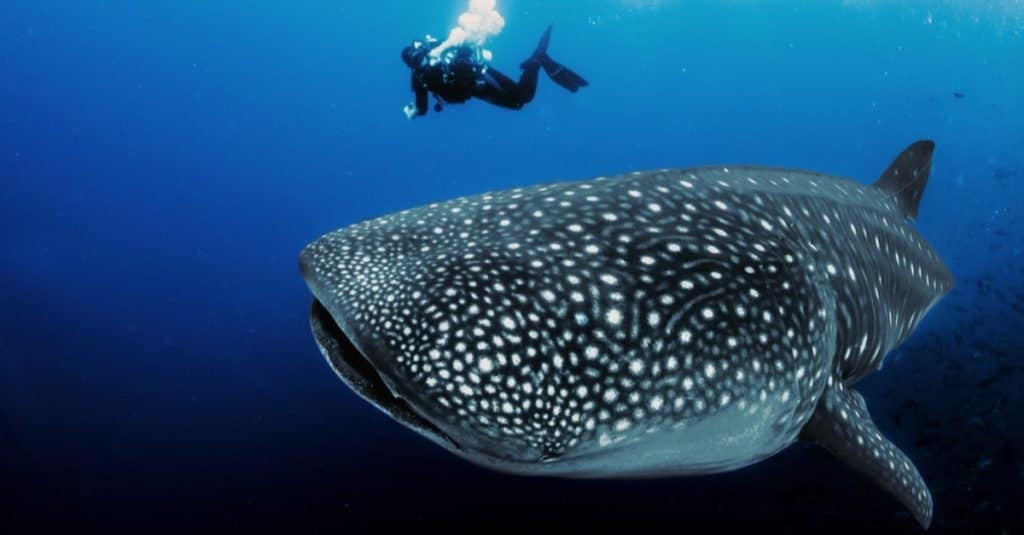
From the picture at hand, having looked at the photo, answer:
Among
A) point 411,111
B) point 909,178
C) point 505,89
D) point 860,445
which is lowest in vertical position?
point 411,111

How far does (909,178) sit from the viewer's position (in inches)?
189

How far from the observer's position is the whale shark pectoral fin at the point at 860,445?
286 cm

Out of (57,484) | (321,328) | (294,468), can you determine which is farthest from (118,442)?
(321,328)

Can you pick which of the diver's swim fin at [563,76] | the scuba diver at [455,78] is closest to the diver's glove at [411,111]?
the scuba diver at [455,78]

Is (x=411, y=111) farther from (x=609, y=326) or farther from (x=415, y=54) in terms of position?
(x=609, y=326)

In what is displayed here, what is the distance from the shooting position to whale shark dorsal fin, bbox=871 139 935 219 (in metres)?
4.71

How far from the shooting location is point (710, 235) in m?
2.58

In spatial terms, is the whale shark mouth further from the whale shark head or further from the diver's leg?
the diver's leg

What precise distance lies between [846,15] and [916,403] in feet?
69.0

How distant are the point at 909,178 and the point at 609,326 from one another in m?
3.80

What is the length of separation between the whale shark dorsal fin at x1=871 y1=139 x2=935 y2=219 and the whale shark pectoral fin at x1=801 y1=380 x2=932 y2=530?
7.09ft

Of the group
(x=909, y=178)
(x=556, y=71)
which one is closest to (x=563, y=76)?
(x=556, y=71)

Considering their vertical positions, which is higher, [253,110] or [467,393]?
[467,393]

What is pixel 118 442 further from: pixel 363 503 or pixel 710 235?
pixel 710 235
